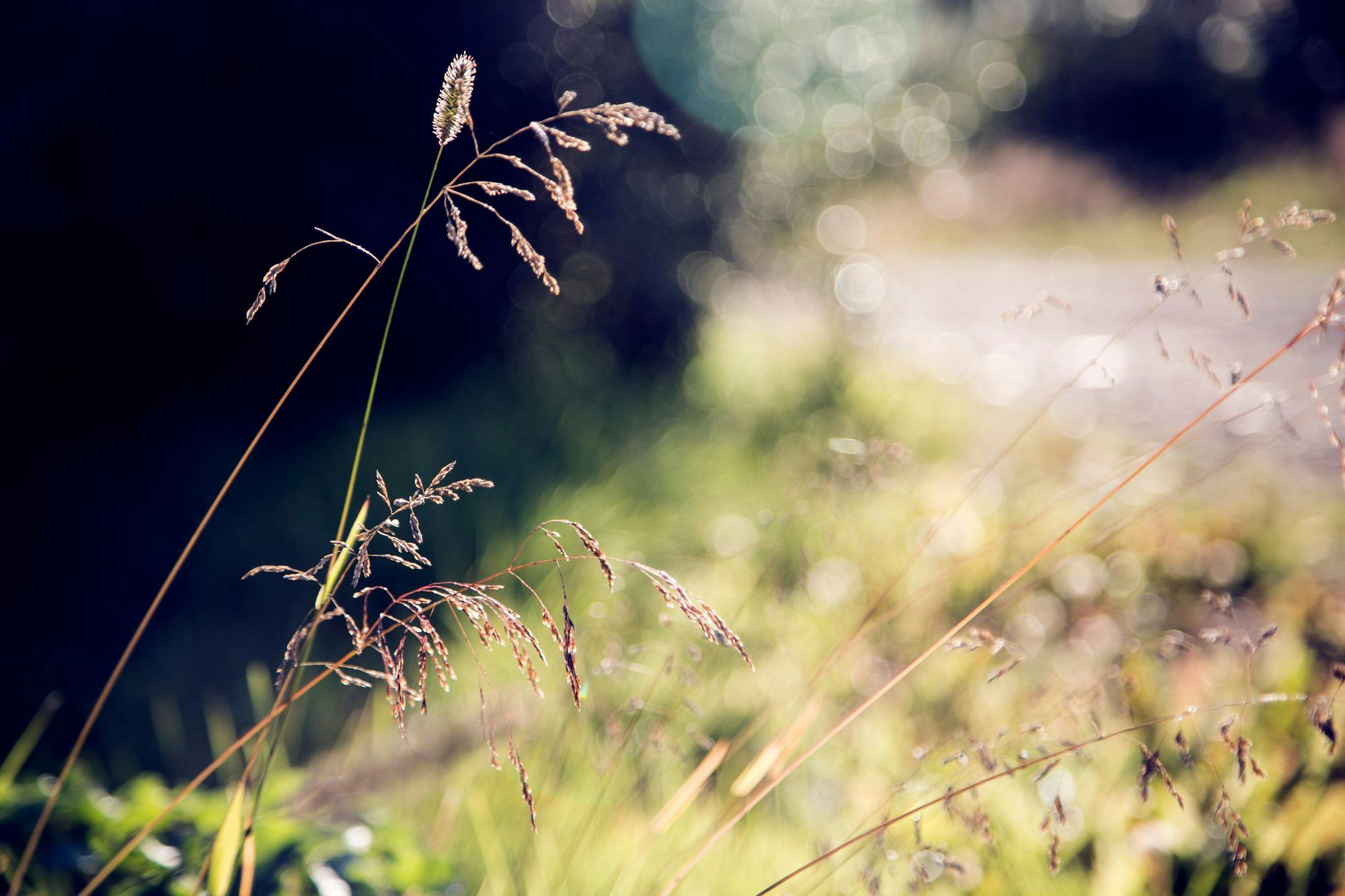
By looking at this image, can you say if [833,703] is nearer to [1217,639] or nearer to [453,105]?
[1217,639]

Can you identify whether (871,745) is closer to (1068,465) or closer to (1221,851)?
(1221,851)

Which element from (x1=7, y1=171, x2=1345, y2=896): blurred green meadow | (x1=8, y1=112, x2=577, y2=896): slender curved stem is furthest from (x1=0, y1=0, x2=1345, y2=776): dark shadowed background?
(x1=8, y1=112, x2=577, y2=896): slender curved stem

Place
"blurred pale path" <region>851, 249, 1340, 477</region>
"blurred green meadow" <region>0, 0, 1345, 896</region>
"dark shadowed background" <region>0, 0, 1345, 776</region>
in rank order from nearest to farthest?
"blurred green meadow" <region>0, 0, 1345, 896</region> → "dark shadowed background" <region>0, 0, 1345, 776</region> → "blurred pale path" <region>851, 249, 1340, 477</region>

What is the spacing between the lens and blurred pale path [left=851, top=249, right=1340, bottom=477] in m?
5.23

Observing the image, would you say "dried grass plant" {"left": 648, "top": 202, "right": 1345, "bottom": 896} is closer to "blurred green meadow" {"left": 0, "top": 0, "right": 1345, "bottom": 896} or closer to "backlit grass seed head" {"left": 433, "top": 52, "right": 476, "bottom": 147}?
"blurred green meadow" {"left": 0, "top": 0, "right": 1345, "bottom": 896}

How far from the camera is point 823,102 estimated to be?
4938mm

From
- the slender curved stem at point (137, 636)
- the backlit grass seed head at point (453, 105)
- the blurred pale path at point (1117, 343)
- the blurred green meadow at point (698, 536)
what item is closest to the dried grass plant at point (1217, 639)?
the blurred green meadow at point (698, 536)

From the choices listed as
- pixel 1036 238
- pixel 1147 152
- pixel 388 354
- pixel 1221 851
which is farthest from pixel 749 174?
pixel 1147 152

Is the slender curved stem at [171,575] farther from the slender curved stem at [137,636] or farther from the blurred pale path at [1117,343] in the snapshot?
the blurred pale path at [1117,343]

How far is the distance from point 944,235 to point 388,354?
14.7 meters

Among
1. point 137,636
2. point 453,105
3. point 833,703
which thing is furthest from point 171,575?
point 833,703

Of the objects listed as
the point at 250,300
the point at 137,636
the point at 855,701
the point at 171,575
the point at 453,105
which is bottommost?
the point at 855,701

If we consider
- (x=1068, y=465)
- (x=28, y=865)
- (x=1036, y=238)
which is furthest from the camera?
(x=1036, y=238)

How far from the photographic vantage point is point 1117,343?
23.3 ft
